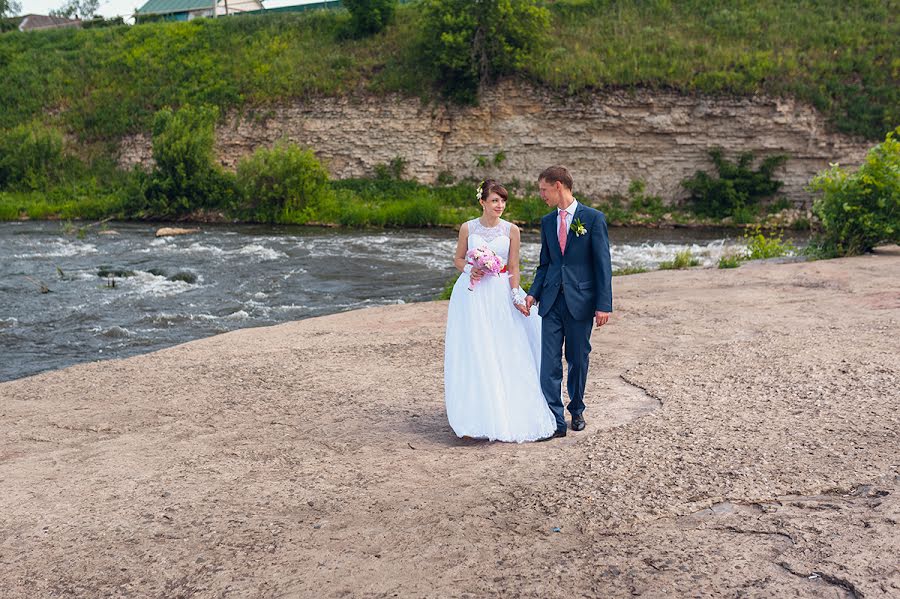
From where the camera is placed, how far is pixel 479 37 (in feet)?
128

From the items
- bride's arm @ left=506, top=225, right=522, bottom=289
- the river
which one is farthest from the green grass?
bride's arm @ left=506, top=225, right=522, bottom=289

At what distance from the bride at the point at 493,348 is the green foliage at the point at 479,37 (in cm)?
3368

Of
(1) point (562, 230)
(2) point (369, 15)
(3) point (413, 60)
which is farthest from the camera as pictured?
(2) point (369, 15)

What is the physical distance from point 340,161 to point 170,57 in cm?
1381

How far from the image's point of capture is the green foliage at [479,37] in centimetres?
3853

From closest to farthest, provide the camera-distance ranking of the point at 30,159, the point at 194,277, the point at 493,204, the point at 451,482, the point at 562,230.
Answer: the point at 451,482
the point at 562,230
the point at 493,204
the point at 194,277
the point at 30,159

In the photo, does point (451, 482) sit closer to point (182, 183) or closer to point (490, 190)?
point (490, 190)

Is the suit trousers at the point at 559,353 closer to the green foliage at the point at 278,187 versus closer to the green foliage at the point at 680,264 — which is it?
the green foliage at the point at 680,264

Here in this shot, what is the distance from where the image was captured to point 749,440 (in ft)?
18.9

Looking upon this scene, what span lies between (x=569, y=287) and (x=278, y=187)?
28.3 metres

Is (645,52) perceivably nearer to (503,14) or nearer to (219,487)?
(503,14)

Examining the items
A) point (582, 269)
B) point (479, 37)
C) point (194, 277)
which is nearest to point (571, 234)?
point (582, 269)

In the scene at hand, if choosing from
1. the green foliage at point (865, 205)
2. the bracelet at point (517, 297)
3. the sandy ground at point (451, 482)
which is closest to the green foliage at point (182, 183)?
the green foliage at point (865, 205)

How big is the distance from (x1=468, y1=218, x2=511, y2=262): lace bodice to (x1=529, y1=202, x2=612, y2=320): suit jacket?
1.24 ft
